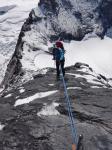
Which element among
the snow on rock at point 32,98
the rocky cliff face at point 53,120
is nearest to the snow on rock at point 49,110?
the rocky cliff face at point 53,120

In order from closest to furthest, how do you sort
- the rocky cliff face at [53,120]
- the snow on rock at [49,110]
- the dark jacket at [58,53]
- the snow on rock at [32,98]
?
the rocky cliff face at [53,120] < the snow on rock at [49,110] < the snow on rock at [32,98] < the dark jacket at [58,53]

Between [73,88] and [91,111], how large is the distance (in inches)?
328

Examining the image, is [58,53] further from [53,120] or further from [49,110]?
[53,120]

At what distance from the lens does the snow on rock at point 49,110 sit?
72.9 ft

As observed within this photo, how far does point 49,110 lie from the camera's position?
22.9 metres

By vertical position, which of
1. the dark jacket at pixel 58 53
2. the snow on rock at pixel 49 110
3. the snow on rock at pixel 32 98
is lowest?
the snow on rock at pixel 32 98

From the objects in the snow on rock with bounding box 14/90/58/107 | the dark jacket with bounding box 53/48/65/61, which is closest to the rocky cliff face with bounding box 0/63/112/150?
the snow on rock with bounding box 14/90/58/107


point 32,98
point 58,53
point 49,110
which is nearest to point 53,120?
point 49,110

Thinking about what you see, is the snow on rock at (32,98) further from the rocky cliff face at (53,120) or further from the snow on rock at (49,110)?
the snow on rock at (49,110)

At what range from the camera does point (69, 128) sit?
783 inches

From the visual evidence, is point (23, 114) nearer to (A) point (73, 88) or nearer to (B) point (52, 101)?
(B) point (52, 101)

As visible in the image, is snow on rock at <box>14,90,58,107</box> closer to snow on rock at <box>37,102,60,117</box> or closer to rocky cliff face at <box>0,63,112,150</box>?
rocky cliff face at <box>0,63,112,150</box>

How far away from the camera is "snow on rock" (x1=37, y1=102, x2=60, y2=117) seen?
72.9 ft

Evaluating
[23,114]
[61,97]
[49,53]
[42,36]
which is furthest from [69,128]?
[42,36]
